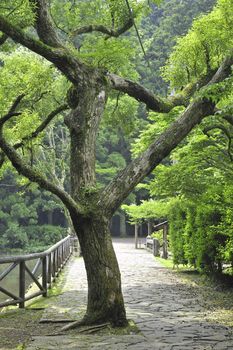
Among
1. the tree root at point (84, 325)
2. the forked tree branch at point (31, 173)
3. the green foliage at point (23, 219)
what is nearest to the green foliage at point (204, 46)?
the forked tree branch at point (31, 173)

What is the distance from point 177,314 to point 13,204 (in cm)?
3354

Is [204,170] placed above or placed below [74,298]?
above

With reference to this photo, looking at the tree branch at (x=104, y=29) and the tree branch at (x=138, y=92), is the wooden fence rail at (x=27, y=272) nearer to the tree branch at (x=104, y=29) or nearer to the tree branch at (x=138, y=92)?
the tree branch at (x=138, y=92)

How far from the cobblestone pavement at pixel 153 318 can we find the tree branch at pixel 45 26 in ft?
17.5

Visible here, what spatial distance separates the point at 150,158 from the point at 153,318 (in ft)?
9.73

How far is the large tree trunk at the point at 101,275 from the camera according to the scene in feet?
25.5

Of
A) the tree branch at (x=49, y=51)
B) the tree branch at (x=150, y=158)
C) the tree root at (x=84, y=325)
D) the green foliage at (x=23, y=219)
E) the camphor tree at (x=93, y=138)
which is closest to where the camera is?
the tree root at (x=84, y=325)

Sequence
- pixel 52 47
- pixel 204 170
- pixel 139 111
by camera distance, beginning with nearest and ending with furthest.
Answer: pixel 52 47 → pixel 204 170 → pixel 139 111

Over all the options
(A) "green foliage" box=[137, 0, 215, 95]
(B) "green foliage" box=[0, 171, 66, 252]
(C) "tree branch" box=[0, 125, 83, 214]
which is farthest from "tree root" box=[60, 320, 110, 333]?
(A) "green foliage" box=[137, 0, 215, 95]

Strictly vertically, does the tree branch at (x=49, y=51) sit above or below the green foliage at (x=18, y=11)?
below

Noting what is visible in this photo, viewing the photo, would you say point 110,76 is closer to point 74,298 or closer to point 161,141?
point 161,141

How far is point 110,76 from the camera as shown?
9.05m

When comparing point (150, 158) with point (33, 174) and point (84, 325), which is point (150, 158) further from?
point (84, 325)

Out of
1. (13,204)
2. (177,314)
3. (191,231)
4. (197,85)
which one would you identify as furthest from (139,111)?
(177,314)
